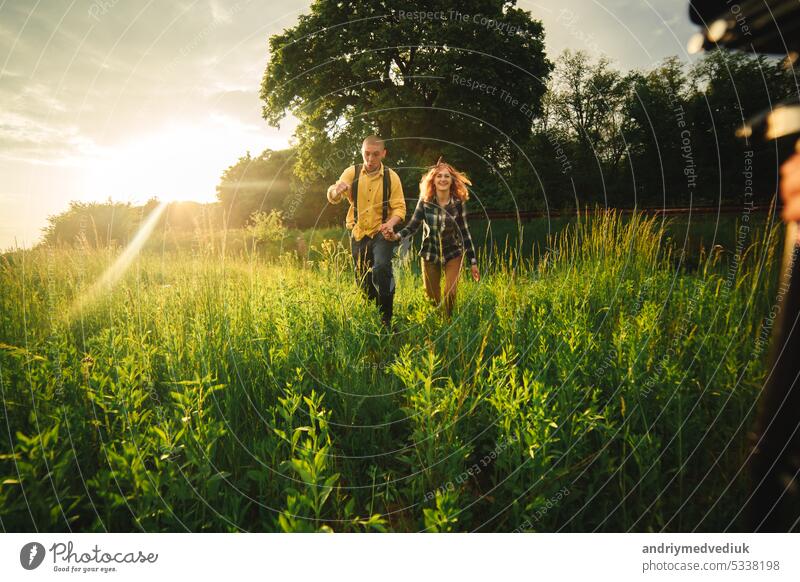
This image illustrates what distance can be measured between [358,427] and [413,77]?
7.37 metres

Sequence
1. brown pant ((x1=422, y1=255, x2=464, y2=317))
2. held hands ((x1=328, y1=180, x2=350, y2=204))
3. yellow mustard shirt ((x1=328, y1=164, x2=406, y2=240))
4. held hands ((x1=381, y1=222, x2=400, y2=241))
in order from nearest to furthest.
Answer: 1. held hands ((x1=328, y1=180, x2=350, y2=204))
2. held hands ((x1=381, y1=222, x2=400, y2=241))
3. yellow mustard shirt ((x1=328, y1=164, x2=406, y2=240))
4. brown pant ((x1=422, y1=255, x2=464, y2=317))

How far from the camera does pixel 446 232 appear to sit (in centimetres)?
521

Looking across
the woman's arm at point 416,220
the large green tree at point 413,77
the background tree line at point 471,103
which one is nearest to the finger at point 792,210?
the background tree line at point 471,103

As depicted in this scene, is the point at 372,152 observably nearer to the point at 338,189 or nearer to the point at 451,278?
the point at 338,189

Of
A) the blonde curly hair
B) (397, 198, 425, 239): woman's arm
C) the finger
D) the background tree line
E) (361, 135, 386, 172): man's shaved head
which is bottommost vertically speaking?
the finger

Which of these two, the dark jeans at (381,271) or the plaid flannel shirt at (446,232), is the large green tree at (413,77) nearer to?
the plaid flannel shirt at (446,232)

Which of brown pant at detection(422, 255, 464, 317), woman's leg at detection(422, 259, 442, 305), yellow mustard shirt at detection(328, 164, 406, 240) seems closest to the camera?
yellow mustard shirt at detection(328, 164, 406, 240)

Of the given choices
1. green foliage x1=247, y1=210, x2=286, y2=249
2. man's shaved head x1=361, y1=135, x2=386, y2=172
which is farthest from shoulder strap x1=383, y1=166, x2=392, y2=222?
green foliage x1=247, y1=210, x2=286, y2=249

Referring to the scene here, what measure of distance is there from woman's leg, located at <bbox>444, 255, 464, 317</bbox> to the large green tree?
360 centimetres

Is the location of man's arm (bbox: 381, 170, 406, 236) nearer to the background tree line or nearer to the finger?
the background tree line

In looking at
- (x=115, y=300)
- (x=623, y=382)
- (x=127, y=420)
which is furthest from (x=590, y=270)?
(x=115, y=300)

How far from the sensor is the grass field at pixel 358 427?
1712 mm

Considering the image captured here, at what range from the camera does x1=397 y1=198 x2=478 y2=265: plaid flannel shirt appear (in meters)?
5.21
